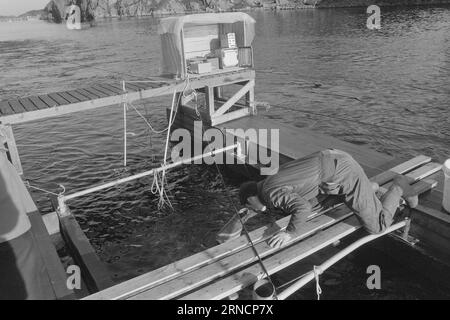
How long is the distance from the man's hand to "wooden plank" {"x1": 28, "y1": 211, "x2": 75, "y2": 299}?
3.19m

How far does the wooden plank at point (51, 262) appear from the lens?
18.4 ft

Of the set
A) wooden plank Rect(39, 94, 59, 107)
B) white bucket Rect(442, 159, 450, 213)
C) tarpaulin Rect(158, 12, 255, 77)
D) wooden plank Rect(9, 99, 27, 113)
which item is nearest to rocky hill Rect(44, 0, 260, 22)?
tarpaulin Rect(158, 12, 255, 77)

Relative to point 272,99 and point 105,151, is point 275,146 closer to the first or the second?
point 105,151

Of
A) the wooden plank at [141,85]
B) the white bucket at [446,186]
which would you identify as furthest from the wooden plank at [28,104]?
the white bucket at [446,186]

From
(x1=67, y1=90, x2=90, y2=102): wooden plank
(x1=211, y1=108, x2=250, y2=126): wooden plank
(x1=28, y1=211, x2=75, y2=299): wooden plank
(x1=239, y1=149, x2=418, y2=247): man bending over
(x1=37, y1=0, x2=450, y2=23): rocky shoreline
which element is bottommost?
(x1=28, y1=211, x2=75, y2=299): wooden plank

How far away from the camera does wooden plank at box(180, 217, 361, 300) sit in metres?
5.63

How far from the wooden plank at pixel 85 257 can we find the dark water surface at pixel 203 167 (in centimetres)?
89

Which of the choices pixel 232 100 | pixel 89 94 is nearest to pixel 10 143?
pixel 89 94

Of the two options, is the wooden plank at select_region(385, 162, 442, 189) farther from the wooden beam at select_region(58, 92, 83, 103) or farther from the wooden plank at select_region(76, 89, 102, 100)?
the wooden beam at select_region(58, 92, 83, 103)

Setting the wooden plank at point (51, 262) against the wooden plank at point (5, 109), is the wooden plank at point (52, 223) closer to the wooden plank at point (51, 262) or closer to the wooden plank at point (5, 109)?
the wooden plank at point (51, 262)
